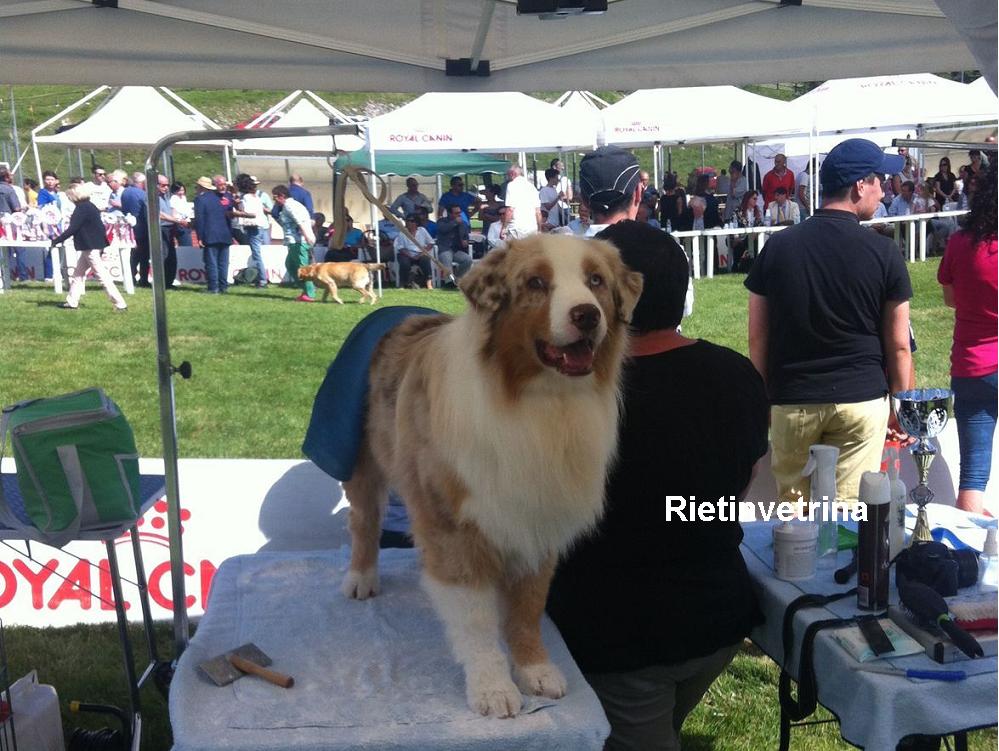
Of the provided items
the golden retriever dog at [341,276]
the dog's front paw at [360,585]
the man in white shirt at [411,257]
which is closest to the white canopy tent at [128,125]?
the man in white shirt at [411,257]

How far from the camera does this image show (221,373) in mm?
10156

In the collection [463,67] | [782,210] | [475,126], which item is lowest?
[782,210]

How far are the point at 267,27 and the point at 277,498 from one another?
A: 2.09 m

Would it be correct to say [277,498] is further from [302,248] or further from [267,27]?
[302,248]

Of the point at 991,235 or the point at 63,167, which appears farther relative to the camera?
the point at 63,167

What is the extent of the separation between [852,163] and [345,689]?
9.66 feet

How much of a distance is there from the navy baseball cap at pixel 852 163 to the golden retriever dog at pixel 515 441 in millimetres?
2091

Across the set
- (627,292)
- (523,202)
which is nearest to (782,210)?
(523,202)

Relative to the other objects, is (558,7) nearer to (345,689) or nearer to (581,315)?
(581,315)

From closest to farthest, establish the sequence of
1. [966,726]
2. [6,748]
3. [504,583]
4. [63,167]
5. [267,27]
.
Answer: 1. [966,726]
2. [504,583]
3. [6,748]
4. [267,27]
5. [63,167]

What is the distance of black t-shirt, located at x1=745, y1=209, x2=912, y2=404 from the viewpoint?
3990 millimetres

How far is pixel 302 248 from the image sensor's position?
16.2 m

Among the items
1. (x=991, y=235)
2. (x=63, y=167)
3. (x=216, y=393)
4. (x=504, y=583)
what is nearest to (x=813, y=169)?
(x=216, y=393)

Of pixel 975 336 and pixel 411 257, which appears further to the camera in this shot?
pixel 411 257
